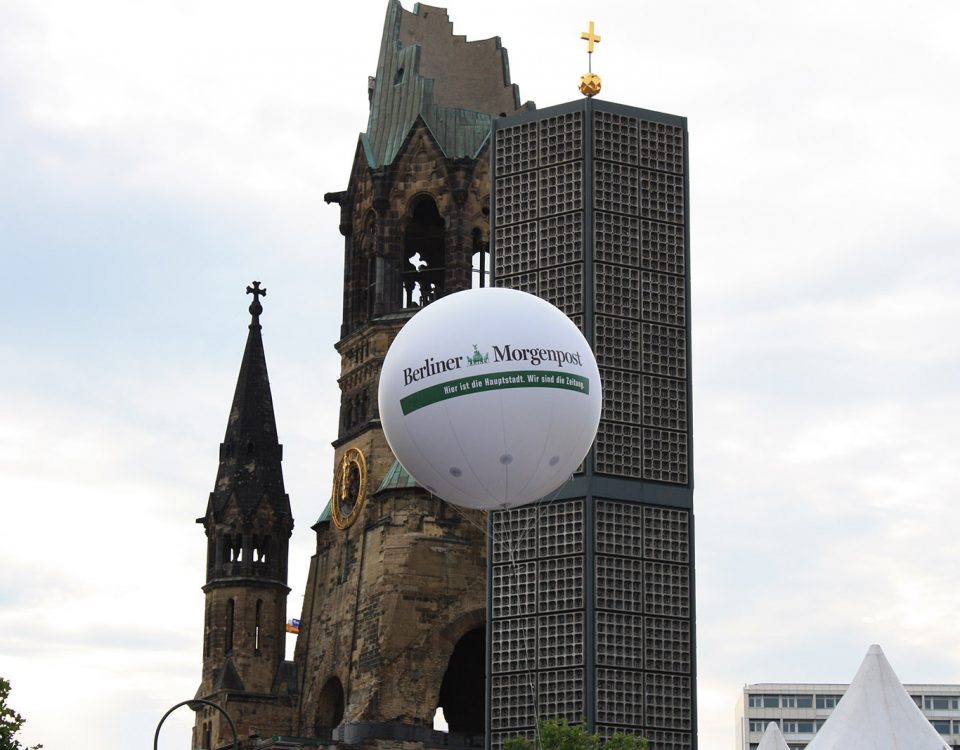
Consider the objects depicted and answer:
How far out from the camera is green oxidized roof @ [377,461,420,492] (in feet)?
303

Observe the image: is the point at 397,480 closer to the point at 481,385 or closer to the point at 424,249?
the point at 424,249

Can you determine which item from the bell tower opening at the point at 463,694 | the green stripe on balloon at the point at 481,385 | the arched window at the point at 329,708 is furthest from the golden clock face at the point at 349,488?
the green stripe on balloon at the point at 481,385

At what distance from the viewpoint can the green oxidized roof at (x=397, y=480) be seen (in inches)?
3634

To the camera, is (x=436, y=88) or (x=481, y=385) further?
(x=436, y=88)

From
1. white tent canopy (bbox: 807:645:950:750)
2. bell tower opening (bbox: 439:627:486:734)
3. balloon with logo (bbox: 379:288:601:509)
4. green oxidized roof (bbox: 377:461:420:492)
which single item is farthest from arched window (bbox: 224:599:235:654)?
balloon with logo (bbox: 379:288:601:509)

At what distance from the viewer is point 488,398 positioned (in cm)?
4741

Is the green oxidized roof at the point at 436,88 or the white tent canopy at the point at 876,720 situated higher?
the green oxidized roof at the point at 436,88

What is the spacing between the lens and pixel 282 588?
98438mm

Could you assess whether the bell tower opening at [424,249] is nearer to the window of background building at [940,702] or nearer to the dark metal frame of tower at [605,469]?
the dark metal frame of tower at [605,469]

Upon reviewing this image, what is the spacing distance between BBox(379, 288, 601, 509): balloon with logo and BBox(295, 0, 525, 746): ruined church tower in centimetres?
4088

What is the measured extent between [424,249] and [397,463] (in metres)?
12.8

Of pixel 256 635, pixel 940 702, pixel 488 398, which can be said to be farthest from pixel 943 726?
pixel 488 398

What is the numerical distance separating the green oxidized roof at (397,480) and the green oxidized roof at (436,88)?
14787 mm

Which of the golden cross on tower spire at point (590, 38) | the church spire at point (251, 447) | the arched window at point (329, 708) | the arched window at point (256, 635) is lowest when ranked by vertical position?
the arched window at point (329, 708)
